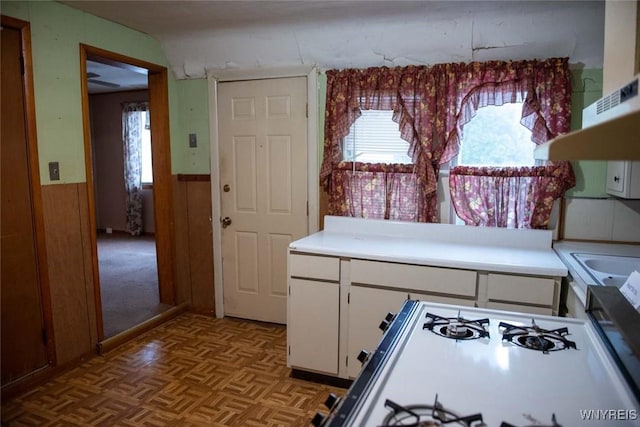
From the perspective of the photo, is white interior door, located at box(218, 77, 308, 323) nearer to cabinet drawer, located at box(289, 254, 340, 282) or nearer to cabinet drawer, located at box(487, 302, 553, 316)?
cabinet drawer, located at box(289, 254, 340, 282)

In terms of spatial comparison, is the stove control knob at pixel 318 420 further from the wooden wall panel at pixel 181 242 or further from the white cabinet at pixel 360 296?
the wooden wall panel at pixel 181 242

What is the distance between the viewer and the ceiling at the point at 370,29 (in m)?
2.60

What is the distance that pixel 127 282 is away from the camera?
4.65m

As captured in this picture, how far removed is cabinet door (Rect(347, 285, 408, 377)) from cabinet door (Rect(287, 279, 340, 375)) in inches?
3.8

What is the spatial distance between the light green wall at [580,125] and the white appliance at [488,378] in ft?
4.51

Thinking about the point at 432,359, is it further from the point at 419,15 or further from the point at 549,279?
the point at 419,15

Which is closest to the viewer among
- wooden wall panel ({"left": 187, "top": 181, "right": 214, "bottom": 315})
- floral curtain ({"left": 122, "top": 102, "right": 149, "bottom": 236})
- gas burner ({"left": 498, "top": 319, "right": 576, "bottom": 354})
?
gas burner ({"left": 498, "top": 319, "right": 576, "bottom": 354})

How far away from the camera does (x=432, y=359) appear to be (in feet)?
4.20

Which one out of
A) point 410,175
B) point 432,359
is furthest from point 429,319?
point 410,175

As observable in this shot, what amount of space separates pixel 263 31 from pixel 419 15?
1.13 metres

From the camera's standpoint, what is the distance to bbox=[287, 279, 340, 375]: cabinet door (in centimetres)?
264

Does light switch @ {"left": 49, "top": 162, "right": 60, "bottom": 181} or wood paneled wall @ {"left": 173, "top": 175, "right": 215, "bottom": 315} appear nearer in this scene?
light switch @ {"left": 49, "top": 162, "right": 60, "bottom": 181}

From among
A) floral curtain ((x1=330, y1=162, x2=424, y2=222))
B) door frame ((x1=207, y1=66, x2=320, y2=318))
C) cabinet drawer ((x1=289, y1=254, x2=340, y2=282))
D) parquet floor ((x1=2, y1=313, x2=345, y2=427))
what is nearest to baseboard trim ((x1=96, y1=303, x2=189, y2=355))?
parquet floor ((x1=2, y1=313, x2=345, y2=427))

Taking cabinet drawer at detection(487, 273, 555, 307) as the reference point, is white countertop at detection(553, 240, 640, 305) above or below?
above
